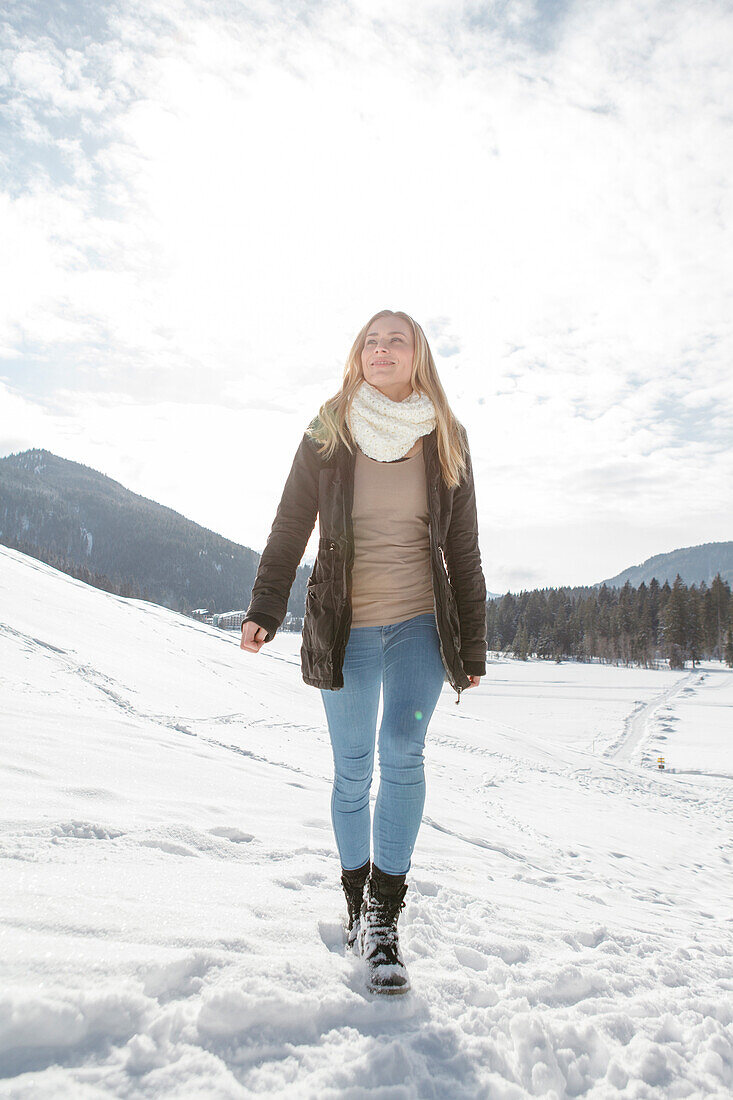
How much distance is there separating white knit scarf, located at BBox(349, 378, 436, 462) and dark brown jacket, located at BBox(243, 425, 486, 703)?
78mm

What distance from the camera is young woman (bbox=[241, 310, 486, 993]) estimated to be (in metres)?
2.15

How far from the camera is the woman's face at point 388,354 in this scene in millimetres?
2588

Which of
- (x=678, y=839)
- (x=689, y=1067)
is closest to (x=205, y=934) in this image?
(x=689, y=1067)

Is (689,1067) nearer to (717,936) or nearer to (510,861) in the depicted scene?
(717,936)

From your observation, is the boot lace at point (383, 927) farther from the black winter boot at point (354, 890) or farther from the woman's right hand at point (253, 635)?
the woman's right hand at point (253, 635)

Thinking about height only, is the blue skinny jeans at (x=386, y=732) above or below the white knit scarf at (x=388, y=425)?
below

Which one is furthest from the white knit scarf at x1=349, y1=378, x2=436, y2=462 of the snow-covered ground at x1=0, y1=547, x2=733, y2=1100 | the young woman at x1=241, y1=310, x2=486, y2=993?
the snow-covered ground at x1=0, y1=547, x2=733, y2=1100

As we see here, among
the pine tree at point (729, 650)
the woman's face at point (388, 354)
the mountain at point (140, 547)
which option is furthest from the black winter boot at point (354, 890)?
the mountain at point (140, 547)

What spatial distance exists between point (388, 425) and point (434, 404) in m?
0.25

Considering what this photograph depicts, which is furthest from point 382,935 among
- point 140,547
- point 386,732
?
point 140,547

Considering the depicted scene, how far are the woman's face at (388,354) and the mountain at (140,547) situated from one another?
145 meters

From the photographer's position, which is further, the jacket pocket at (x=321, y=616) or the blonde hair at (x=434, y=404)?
the blonde hair at (x=434, y=404)

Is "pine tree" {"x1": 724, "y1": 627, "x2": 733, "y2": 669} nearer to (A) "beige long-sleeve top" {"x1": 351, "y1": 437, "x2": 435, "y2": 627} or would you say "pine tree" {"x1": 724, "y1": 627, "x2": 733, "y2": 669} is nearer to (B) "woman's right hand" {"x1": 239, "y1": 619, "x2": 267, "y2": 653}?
(A) "beige long-sleeve top" {"x1": 351, "y1": 437, "x2": 435, "y2": 627}

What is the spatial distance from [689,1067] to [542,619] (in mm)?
90553
